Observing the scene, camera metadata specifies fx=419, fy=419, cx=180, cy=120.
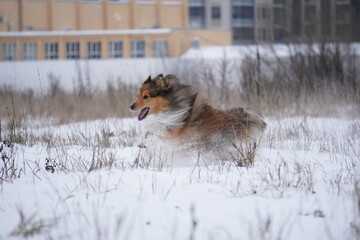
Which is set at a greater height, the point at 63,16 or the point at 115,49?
the point at 63,16

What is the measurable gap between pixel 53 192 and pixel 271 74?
11783 mm

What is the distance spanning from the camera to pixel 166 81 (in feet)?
18.2

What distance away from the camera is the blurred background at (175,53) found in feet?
38.3

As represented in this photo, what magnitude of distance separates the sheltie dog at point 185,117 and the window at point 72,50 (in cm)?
2800

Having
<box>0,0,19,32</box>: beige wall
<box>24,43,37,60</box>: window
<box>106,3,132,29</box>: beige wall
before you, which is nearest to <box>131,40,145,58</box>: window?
<box>106,3,132,29</box>: beige wall

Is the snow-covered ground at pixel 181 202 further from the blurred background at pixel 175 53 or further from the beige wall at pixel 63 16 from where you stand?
the beige wall at pixel 63 16

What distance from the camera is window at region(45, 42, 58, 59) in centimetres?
3216

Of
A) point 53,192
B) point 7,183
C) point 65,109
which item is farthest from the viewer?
point 65,109

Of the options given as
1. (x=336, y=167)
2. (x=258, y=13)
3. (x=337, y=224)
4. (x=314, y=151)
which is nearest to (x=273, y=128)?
(x=314, y=151)

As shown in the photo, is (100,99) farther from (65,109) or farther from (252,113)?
(252,113)

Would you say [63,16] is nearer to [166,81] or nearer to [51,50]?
[51,50]

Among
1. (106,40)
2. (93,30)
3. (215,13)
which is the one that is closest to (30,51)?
(93,30)

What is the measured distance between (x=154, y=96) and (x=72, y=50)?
28487mm

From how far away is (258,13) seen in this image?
4966cm
